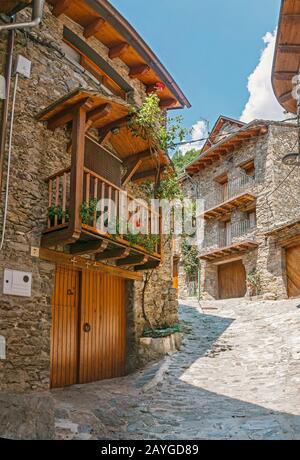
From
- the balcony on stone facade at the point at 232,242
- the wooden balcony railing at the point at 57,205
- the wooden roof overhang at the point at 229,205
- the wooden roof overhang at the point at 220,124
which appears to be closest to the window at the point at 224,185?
the wooden roof overhang at the point at 229,205

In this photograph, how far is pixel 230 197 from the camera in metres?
18.4

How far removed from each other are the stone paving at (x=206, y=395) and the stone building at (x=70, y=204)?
2.46 ft

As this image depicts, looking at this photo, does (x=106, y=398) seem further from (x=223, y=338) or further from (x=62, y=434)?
(x=223, y=338)

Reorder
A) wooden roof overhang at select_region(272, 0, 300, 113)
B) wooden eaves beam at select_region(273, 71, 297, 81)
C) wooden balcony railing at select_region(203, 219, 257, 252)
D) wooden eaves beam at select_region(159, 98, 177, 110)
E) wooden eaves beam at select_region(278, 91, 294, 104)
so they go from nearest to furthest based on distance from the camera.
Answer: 1. wooden roof overhang at select_region(272, 0, 300, 113)
2. wooden eaves beam at select_region(273, 71, 297, 81)
3. wooden eaves beam at select_region(278, 91, 294, 104)
4. wooden eaves beam at select_region(159, 98, 177, 110)
5. wooden balcony railing at select_region(203, 219, 257, 252)

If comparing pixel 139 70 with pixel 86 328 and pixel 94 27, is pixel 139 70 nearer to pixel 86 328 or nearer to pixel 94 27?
pixel 94 27

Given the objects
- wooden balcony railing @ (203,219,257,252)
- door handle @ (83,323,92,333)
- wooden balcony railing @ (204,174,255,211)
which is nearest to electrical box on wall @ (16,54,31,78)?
door handle @ (83,323,92,333)

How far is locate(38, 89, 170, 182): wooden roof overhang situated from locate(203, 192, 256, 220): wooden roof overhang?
900 cm

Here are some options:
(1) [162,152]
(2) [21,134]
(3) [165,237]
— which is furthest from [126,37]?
(3) [165,237]

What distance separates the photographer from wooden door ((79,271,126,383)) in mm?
7105

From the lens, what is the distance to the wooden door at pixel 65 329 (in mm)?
6477

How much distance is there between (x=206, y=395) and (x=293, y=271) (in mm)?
10266

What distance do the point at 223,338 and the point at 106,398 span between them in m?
4.29

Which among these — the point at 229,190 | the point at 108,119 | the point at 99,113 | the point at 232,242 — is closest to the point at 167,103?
the point at 108,119

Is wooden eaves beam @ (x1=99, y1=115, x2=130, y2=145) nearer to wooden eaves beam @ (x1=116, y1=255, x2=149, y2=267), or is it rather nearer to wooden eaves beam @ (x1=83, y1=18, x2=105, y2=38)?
wooden eaves beam @ (x1=83, y1=18, x2=105, y2=38)
